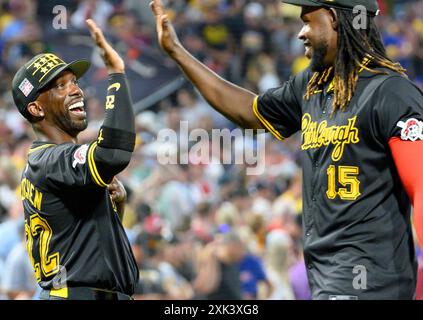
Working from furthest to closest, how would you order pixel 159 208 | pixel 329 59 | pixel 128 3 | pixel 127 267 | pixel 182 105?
pixel 128 3
pixel 182 105
pixel 159 208
pixel 127 267
pixel 329 59

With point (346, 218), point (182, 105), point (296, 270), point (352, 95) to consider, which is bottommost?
point (296, 270)

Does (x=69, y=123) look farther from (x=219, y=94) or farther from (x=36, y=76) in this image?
(x=219, y=94)

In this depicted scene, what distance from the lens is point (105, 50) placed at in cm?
321

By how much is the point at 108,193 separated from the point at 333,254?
1.01 m

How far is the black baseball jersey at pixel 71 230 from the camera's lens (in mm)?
3396

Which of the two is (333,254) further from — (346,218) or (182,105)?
(182,105)

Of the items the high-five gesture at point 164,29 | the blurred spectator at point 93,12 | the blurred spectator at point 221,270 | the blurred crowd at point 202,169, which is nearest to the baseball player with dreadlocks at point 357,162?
the high-five gesture at point 164,29

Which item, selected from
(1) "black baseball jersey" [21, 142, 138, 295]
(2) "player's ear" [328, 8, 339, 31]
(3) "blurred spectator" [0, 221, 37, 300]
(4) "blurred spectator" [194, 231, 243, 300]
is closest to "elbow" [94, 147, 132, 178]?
(1) "black baseball jersey" [21, 142, 138, 295]

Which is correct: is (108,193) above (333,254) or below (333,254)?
above

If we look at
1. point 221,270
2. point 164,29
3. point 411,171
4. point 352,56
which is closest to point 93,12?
point 221,270

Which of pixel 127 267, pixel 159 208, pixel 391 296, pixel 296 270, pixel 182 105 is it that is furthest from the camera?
pixel 182 105

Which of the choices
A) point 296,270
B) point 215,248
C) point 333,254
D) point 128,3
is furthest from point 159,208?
point 333,254

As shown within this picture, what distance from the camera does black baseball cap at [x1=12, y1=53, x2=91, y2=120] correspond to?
11.8ft

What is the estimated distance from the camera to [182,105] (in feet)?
30.7
